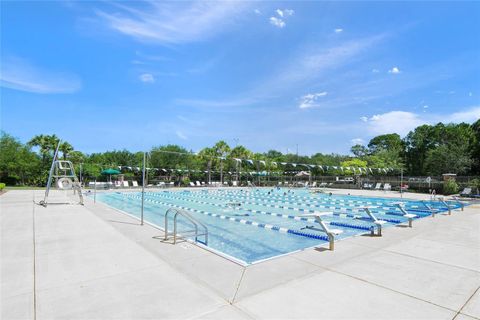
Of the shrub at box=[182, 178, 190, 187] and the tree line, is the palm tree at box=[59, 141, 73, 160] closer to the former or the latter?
the tree line

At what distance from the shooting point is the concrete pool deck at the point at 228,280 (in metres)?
3.02

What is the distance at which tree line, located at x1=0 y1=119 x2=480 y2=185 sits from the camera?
101 ft

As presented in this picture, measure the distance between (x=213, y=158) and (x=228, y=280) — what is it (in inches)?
1383

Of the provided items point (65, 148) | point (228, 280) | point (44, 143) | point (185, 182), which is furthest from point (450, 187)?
point (44, 143)

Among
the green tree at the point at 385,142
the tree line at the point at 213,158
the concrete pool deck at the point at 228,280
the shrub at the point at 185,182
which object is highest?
the green tree at the point at 385,142

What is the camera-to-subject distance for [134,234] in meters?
6.81

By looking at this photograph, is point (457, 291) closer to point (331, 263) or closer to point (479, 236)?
point (331, 263)

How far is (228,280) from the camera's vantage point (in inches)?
153

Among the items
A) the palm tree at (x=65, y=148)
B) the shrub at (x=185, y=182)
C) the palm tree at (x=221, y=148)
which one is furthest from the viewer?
the palm tree at (x=221, y=148)

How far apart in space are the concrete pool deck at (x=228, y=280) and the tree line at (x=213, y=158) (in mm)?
16727

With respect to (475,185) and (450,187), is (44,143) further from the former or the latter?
(475,185)

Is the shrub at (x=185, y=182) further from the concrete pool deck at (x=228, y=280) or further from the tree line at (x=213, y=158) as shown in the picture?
the concrete pool deck at (x=228, y=280)

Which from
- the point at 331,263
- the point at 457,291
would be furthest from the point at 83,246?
the point at 457,291

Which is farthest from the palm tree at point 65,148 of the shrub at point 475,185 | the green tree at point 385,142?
the green tree at point 385,142
